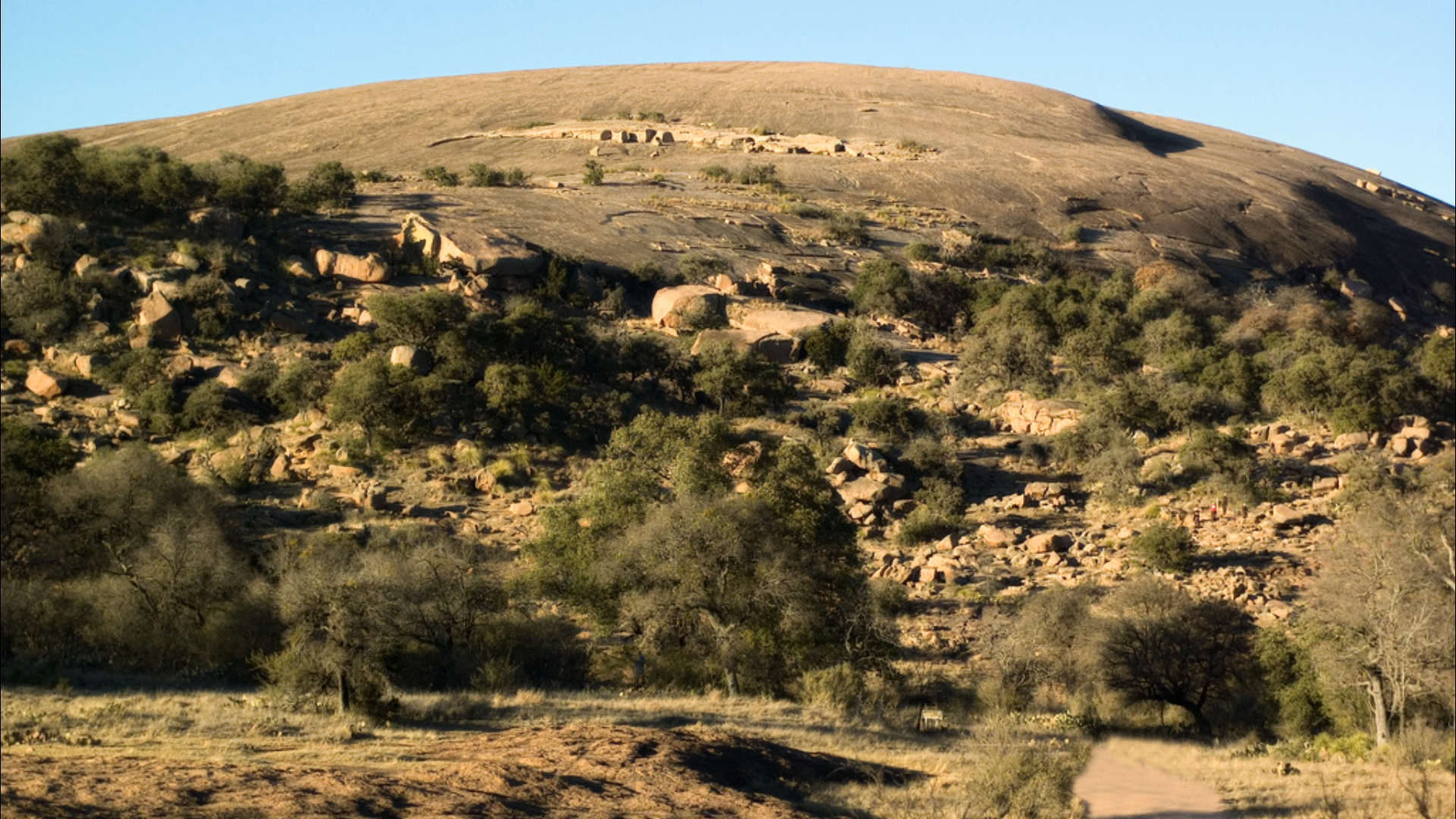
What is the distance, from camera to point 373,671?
13578 millimetres

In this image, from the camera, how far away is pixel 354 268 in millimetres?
30797

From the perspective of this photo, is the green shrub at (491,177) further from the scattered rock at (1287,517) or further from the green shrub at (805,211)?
the scattered rock at (1287,517)

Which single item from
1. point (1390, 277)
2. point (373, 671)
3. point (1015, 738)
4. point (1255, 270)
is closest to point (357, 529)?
point (373, 671)

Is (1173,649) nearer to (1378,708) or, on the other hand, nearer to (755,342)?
(1378,708)

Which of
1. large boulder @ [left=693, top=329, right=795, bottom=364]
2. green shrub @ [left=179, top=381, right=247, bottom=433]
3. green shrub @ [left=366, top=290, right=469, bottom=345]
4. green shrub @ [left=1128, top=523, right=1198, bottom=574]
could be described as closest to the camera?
green shrub @ [left=1128, top=523, right=1198, bottom=574]

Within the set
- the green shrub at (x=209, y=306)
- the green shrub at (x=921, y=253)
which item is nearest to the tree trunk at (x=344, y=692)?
the green shrub at (x=209, y=306)

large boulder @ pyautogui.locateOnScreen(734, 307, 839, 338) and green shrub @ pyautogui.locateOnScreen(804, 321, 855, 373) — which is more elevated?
large boulder @ pyautogui.locateOnScreen(734, 307, 839, 338)

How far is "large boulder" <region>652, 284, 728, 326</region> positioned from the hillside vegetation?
0.15 meters

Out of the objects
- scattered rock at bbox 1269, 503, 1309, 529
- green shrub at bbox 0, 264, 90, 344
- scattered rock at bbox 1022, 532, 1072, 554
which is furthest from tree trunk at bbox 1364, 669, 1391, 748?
green shrub at bbox 0, 264, 90, 344

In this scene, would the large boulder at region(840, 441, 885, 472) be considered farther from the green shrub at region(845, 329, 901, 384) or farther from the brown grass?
the brown grass

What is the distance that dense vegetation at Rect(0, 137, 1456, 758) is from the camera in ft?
53.6

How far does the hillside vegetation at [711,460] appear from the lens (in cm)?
1647

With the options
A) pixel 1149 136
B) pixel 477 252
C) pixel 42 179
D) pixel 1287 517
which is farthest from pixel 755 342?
pixel 1149 136

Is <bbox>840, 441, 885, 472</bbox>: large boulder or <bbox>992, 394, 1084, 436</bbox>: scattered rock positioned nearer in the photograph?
<bbox>840, 441, 885, 472</bbox>: large boulder
